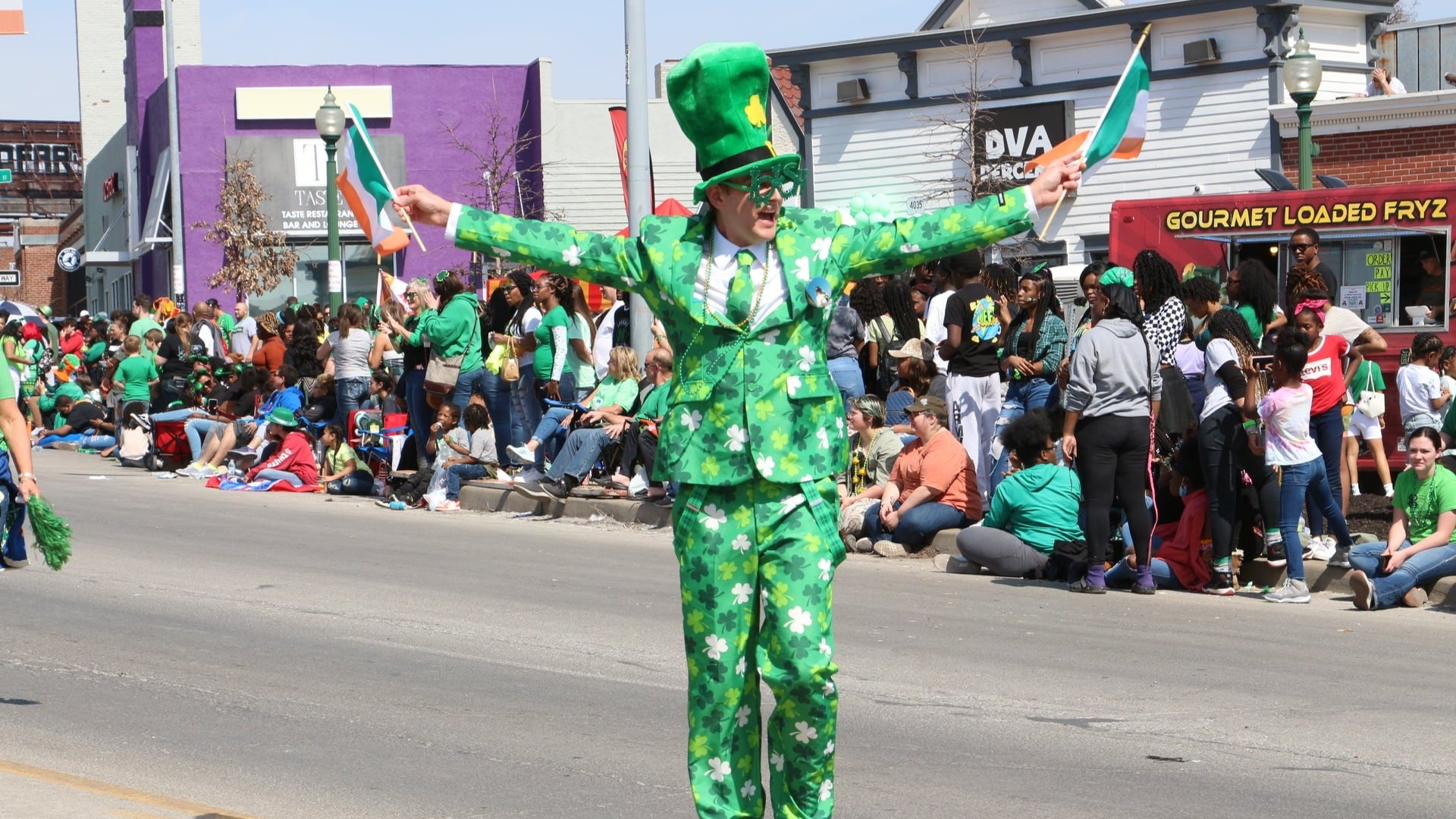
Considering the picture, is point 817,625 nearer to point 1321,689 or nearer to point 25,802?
point 25,802

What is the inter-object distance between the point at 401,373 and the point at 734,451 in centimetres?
1444

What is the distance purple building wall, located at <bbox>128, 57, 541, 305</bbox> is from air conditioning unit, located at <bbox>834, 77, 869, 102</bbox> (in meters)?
10.3

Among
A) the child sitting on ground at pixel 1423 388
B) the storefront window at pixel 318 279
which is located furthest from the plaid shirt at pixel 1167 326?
the storefront window at pixel 318 279

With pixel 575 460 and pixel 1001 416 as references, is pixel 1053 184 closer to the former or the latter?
pixel 1001 416

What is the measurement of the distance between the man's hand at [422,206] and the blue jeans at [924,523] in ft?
26.9

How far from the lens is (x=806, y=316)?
4.71 metres

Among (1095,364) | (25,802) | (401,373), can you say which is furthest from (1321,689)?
(401,373)

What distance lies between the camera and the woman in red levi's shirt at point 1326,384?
11.2 m

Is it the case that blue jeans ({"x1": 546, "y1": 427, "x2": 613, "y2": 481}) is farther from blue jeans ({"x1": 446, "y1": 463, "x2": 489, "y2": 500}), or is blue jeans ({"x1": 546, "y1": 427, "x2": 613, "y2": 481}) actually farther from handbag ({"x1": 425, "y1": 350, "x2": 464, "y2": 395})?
handbag ({"x1": 425, "y1": 350, "x2": 464, "y2": 395})

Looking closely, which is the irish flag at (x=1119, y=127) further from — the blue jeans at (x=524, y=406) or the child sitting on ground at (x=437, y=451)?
the child sitting on ground at (x=437, y=451)

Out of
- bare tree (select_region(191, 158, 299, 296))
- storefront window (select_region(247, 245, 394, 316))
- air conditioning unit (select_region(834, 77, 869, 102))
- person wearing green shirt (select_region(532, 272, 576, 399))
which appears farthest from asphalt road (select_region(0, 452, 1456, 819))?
storefront window (select_region(247, 245, 394, 316))

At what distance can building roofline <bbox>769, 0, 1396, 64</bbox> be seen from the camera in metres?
28.0

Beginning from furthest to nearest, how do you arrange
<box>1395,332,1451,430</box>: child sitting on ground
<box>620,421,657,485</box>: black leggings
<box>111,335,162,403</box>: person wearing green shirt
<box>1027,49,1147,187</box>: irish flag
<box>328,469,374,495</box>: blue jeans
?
<box>111,335,162,403</box>: person wearing green shirt < <box>328,469,374,495</box>: blue jeans < <box>620,421,657,485</box>: black leggings < <box>1395,332,1451,430</box>: child sitting on ground < <box>1027,49,1147,187</box>: irish flag

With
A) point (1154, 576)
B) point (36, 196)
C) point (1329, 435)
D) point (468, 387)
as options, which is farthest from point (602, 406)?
point (36, 196)
